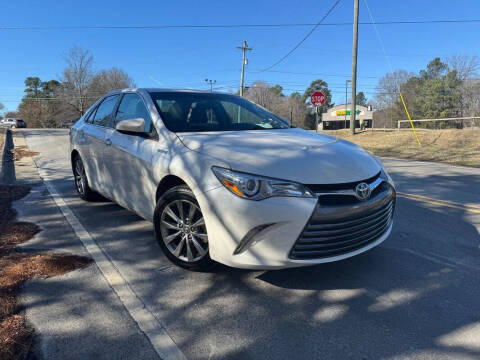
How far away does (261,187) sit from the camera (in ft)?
8.04

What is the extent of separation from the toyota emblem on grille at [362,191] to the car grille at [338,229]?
4 centimetres

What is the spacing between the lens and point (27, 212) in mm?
4777

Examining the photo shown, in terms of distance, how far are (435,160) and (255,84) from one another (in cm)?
5897

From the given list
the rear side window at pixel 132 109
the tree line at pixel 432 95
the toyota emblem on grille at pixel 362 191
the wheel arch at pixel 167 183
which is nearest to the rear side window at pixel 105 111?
the rear side window at pixel 132 109

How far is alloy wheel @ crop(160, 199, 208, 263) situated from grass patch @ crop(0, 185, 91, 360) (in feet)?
2.79

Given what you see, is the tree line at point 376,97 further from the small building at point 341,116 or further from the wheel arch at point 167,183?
the wheel arch at point 167,183

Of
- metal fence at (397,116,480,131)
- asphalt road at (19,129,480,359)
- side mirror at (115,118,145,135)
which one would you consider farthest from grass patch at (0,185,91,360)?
metal fence at (397,116,480,131)

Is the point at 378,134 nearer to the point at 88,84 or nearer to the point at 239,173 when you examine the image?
the point at 239,173

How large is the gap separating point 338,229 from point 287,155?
2.32 ft

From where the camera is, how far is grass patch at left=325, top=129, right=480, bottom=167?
1166cm

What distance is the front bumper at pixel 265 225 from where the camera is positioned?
2389 millimetres

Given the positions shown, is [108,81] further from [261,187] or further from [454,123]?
[261,187]

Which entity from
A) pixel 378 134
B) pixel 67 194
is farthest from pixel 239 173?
pixel 378 134

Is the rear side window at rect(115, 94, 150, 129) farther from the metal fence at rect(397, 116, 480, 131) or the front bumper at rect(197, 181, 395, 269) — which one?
the metal fence at rect(397, 116, 480, 131)
